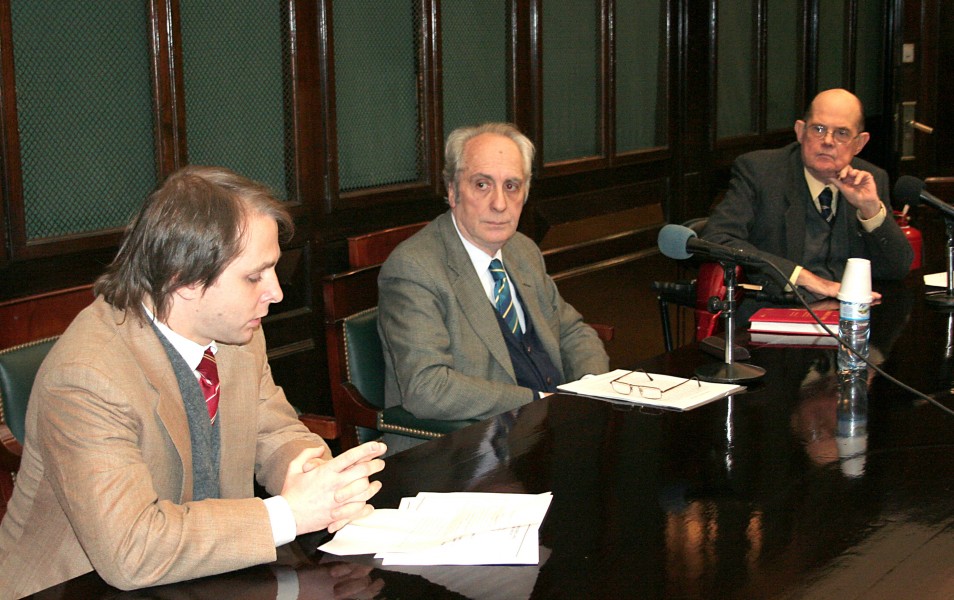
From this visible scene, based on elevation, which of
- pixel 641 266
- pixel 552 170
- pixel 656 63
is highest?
pixel 656 63

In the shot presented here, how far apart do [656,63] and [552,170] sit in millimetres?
1220

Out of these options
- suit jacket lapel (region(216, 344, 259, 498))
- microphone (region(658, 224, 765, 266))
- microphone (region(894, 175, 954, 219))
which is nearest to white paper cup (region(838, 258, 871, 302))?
microphone (region(658, 224, 765, 266))

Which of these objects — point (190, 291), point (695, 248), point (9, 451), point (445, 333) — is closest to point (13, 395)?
point (9, 451)

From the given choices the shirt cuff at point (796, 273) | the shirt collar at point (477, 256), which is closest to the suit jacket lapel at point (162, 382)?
the shirt collar at point (477, 256)

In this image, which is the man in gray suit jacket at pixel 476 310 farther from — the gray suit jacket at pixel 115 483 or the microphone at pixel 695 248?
the gray suit jacket at pixel 115 483

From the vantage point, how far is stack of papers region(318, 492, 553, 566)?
1.58 metres

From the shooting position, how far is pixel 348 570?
154 cm

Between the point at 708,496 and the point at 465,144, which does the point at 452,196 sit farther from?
the point at 708,496

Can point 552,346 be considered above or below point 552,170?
below

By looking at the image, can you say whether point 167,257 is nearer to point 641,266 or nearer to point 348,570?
point 348,570

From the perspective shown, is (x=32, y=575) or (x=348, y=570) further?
(x=32, y=575)

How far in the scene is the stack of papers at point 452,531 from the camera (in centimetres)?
158

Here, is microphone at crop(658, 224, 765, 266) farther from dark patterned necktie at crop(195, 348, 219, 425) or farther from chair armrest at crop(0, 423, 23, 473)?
chair armrest at crop(0, 423, 23, 473)

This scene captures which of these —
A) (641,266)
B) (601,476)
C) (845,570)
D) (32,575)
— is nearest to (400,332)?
(601,476)
